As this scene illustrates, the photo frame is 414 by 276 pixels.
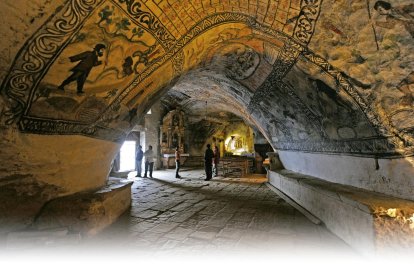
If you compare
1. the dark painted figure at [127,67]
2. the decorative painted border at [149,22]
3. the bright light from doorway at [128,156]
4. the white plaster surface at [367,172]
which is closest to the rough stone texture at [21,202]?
the dark painted figure at [127,67]

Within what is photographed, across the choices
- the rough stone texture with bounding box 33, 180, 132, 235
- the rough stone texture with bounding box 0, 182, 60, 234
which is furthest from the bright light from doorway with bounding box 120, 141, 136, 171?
the rough stone texture with bounding box 0, 182, 60, 234

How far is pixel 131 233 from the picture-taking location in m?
3.57

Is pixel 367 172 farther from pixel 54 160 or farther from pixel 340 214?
pixel 54 160

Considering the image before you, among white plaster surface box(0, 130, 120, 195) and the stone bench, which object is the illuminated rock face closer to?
white plaster surface box(0, 130, 120, 195)

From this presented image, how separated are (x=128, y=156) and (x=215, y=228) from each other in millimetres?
10540

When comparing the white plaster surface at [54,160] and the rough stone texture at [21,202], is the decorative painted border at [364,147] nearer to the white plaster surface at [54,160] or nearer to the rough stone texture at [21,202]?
the white plaster surface at [54,160]

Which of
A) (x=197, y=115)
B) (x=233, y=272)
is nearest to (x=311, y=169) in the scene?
(x=233, y=272)

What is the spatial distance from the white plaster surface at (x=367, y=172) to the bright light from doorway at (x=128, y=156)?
10203 millimetres

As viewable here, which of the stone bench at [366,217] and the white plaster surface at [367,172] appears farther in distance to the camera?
the white plaster surface at [367,172]

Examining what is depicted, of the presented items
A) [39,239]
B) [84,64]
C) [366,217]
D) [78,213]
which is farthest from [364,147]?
[39,239]

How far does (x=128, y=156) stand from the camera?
43.4ft

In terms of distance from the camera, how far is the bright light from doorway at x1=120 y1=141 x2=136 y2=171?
42.5 feet

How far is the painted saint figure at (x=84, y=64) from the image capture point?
259cm

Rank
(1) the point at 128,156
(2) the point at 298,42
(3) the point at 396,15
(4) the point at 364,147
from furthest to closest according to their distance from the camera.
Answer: (1) the point at 128,156 → (4) the point at 364,147 → (2) the point at 298,42 → (3) the point at 396,15
